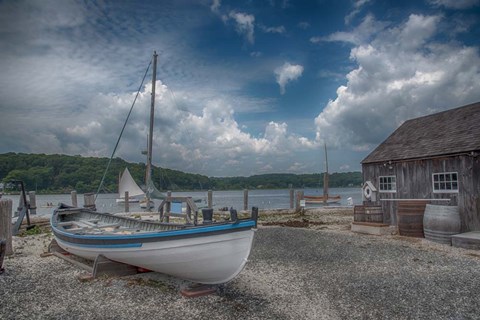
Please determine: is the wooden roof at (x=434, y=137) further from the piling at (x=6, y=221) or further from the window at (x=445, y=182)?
the piling at (x=6, y=221)

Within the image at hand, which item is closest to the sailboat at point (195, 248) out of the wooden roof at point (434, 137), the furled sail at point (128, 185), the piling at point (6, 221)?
the piling at point (6, 221)

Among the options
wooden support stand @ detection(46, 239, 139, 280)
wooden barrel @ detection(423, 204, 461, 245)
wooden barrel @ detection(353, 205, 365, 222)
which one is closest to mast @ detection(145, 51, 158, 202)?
wooden barrel @ detection(353, 205, 365, 222)

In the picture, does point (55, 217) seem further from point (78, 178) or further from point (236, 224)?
point (78, 178)

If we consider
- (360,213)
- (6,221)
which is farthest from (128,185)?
(360,213)

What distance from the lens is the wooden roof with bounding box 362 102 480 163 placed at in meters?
13.6

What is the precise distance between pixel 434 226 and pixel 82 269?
38.2ft

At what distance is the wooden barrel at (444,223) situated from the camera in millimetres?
11984

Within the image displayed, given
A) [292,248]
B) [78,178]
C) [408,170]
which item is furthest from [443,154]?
[78,178]

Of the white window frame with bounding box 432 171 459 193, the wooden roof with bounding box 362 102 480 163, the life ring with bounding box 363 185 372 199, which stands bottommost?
the life ring with bounding box 363 185 372 199

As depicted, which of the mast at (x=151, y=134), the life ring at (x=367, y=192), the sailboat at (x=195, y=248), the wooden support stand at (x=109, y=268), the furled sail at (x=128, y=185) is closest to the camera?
the sailboat at (x=195, y=248)

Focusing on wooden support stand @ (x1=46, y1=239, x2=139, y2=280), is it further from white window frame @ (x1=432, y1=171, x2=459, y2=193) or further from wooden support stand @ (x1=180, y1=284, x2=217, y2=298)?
white window frame @ (x1=432, y1=171, x2=459, y2=193)

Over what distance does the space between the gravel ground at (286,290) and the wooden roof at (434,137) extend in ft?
15.0

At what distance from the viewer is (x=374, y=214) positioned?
14.8 meters

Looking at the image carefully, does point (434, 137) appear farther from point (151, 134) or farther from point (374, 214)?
point (151, 134)
